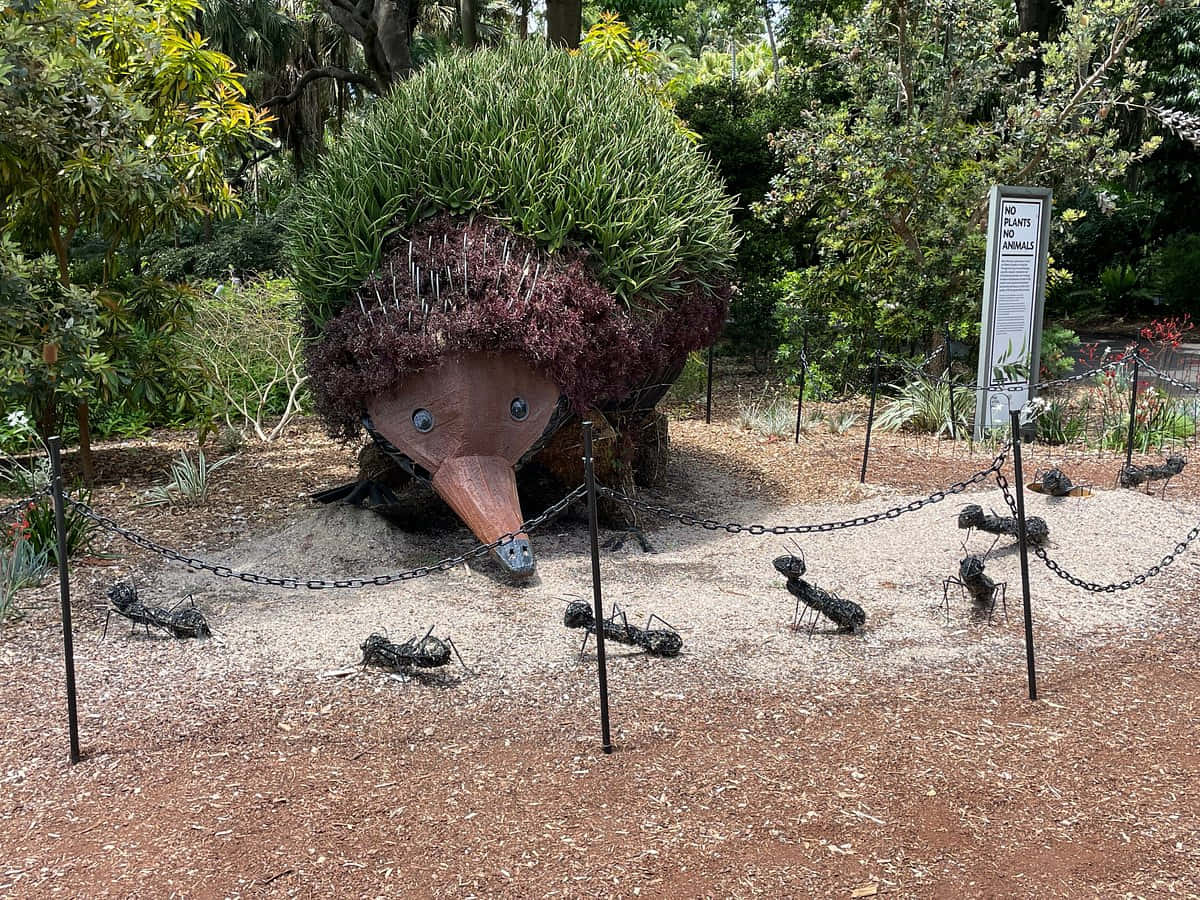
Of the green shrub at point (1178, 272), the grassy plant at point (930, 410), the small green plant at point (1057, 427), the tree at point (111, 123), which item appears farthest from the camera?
the green shrub at point (1178, 272)

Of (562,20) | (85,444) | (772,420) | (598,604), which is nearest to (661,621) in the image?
(598,604)

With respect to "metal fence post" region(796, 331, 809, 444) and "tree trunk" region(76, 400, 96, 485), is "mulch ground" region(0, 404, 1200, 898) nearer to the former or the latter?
"tree trunk" region(76, 400, 96, 485)

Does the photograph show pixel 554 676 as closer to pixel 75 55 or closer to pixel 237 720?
pixel 237 720

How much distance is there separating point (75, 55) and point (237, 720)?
4472mm

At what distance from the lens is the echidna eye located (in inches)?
204

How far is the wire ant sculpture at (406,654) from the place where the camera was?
3.82m

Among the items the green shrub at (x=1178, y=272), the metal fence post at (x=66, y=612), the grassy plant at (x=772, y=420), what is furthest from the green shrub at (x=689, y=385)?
the green shrub at (x=1178, y=272)

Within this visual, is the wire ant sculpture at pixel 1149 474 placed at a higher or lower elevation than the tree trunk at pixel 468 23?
lower

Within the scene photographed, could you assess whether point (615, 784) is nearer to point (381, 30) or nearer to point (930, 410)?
point (930, 410)

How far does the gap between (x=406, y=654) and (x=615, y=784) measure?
1075mm

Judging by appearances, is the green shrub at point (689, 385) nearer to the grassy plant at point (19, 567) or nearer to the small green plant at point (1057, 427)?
the small green plant at point (1057, 427)

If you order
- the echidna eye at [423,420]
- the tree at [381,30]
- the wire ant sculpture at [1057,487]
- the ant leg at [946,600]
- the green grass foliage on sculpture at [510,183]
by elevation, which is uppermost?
the tree at [381,30]

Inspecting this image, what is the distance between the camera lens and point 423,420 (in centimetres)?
519

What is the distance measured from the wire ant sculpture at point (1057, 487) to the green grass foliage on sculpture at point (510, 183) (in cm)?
251
